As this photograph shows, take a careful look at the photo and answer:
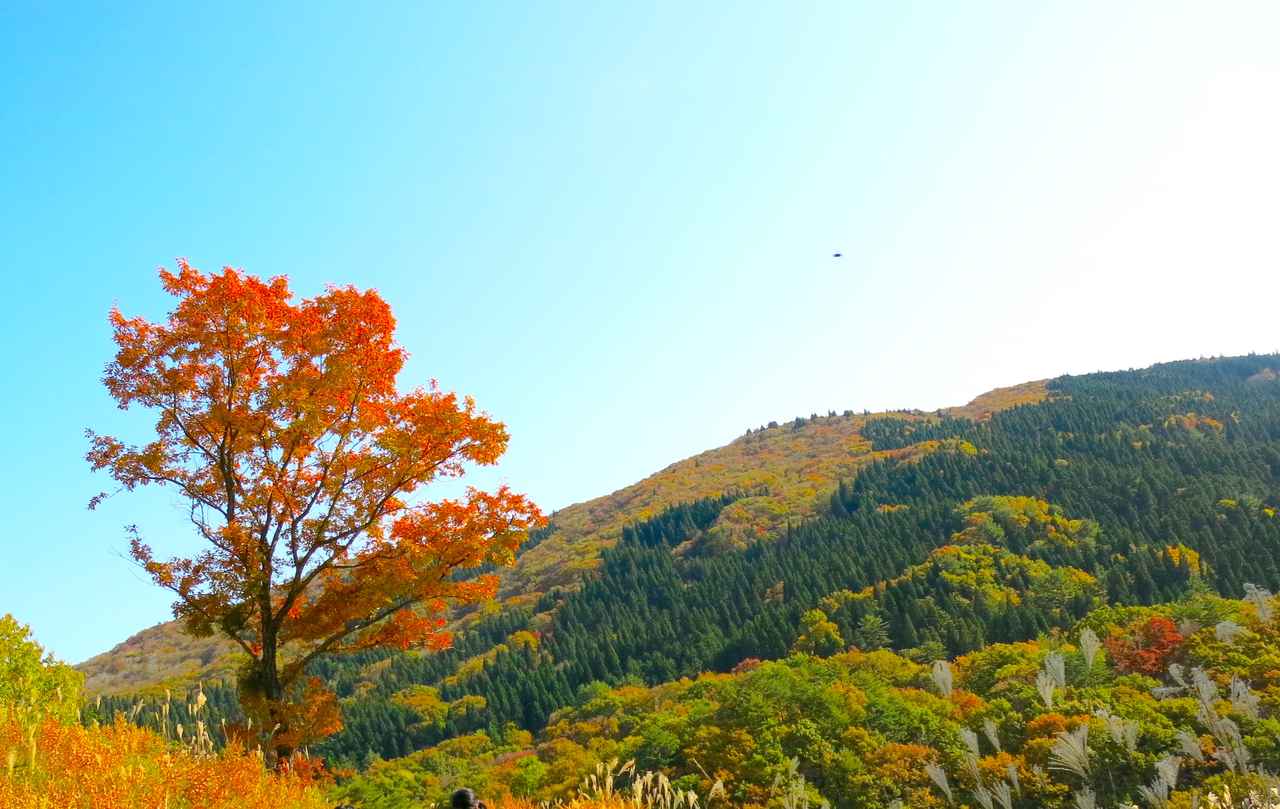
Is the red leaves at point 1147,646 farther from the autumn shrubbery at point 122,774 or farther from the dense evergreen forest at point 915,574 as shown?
the autumn shrubbery at point 122,774

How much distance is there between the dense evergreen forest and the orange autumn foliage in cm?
7580

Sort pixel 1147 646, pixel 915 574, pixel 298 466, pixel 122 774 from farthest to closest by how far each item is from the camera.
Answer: pixel 915 574 → pixel 1147 646 → pixel 298 466 → pixel 122 774

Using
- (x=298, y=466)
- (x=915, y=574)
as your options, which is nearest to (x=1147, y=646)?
(x=915, y=574)

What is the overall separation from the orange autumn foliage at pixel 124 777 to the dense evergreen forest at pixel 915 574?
7580cm

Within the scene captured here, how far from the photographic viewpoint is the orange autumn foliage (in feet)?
19.7

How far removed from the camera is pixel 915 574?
95.6 meters

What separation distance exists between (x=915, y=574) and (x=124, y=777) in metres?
98.1

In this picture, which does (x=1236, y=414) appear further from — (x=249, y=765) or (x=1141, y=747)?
(x=249, y=765)

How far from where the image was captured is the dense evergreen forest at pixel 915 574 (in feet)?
281

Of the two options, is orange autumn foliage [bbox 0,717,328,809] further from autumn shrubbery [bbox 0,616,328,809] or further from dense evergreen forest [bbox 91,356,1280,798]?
dense evergreen forest [bbox 91,356,1280,798]

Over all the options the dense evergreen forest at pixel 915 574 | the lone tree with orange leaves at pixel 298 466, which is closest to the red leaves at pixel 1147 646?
the dense evergreen forest at pixel 915 574

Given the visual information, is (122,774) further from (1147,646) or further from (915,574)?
(915,574)

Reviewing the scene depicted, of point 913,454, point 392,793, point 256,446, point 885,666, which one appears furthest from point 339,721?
point 913,454

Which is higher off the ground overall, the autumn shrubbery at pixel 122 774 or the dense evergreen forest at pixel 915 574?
the autumn shrubbery at pixel 122 774
